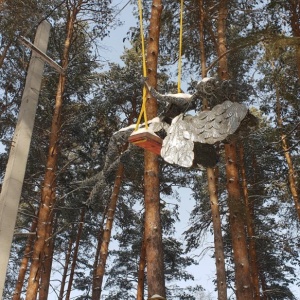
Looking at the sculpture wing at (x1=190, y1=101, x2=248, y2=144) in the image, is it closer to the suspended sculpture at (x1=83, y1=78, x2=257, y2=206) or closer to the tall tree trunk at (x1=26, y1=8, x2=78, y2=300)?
the suspended sculpture at (x1=83, y1=78, x2=257, y2=206)

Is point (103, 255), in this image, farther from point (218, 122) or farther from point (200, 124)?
point (218, 122)

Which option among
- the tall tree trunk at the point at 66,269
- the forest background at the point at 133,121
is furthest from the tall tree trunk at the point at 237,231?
the tall tree trunk at the point at 66,269

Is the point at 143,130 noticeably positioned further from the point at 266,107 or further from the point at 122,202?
the point at 122,202

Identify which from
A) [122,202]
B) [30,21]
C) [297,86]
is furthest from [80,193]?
[297,86]

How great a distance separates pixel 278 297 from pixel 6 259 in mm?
11700

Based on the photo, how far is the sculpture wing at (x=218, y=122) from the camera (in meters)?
3.63

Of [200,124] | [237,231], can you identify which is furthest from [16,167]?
[237,231]

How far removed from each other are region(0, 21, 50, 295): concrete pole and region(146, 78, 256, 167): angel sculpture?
204 cm

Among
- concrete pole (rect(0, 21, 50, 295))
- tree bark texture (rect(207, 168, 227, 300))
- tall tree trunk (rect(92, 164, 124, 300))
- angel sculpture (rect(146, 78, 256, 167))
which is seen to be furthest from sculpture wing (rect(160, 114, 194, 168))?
tall tree trunk (rect(92, 164, 124, 300))

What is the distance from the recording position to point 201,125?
12.6 ft

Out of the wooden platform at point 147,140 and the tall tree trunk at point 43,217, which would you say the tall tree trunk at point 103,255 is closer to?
the tall tree trunk at point 43,217

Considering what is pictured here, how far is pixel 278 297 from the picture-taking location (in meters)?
13.9

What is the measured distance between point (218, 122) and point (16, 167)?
2.60 m

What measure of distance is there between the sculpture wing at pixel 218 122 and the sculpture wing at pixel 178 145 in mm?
76
